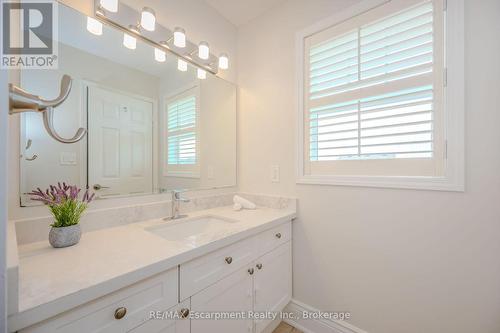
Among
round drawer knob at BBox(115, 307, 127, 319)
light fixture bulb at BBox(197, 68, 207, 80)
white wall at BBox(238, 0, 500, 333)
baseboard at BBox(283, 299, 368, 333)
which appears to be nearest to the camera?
round drawer knob at BBox(115, 307, 127, 319)

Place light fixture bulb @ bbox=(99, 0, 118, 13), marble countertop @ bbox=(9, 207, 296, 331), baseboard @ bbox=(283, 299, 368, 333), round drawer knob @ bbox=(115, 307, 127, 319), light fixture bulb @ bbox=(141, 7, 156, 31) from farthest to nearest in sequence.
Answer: baseboard @ bbox=(283, 299, 368, 333) < light fixture bulb @ bbox=(141, 7, 156, 31) < light fixture bulb @ bbox=(99, 0, 118, 13) < round drawer knob @ bbox=(115, 307, 127, 319) < marble countertop @ bbox=(9, 207, 296, 331)

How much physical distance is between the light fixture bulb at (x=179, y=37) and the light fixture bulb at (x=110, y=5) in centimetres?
34

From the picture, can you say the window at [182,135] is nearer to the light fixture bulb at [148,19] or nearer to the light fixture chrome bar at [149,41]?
the light fixture chrome bar at [149,41]

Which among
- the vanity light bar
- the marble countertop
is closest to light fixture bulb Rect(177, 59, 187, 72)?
the vanity light bar

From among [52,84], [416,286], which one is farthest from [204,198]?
[416,286]

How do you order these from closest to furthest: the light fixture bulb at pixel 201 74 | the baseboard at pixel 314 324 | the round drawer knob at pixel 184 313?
the round drawer knob at pixel 184 313, the baseboard at pixel 314 324, the light fixture bulb at pixel 201 74

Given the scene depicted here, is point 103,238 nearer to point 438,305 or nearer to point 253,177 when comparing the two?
point 253,177

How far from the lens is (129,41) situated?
3.98 feet

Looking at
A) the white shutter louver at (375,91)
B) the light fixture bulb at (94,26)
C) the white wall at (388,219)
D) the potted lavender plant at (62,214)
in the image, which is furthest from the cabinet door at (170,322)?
the light fixture bulb at (94,26)

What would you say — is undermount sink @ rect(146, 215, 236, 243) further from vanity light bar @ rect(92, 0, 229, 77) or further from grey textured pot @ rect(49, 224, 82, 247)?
vanity light bar @ rect(92, 0, 229, 77)

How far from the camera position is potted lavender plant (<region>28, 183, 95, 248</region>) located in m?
0.84

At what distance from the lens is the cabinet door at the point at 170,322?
2.37 ft

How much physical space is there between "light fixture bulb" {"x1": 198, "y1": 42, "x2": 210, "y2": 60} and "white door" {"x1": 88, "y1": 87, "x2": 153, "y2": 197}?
55 centimetres

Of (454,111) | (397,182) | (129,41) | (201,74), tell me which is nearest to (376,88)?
(454,111)
